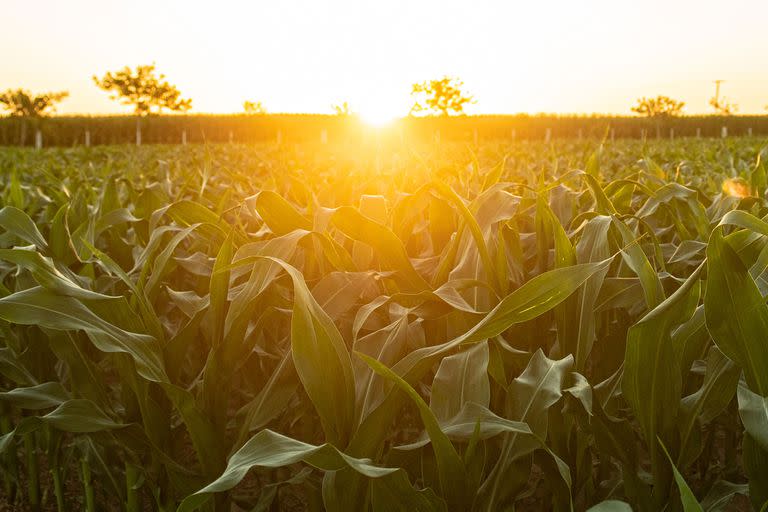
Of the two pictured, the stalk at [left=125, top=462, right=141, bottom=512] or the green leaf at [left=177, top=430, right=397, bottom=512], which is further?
the stalk at [left=125, top=462, right=141, bottom=512]

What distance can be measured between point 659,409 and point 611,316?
73 centimetres

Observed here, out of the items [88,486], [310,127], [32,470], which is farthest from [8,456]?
[310,127]

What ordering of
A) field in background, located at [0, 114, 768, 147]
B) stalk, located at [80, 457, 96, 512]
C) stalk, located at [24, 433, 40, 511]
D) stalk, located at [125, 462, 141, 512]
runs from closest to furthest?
stalk, located at [125, 462, 141, 512] → stalk, located at [80, 457, 96, 512] → stalk, located at [24, 433, 40, 511] → field in background, located at [0, 114, 768, 147]

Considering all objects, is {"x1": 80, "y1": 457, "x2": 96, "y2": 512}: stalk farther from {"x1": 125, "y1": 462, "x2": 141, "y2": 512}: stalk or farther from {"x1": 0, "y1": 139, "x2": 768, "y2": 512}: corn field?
{"x1": 125, "y1": 462, "x2": 141, "y2": 512}: stalk

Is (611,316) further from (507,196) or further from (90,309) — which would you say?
(90,309)

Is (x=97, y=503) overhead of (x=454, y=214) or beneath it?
beneath

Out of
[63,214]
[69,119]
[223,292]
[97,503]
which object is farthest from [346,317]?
[69,119]

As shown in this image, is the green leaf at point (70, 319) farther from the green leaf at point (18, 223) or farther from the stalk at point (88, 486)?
the stalk at point (88, 486)

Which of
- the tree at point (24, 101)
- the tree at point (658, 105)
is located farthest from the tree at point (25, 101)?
the tree at point (658, 105)

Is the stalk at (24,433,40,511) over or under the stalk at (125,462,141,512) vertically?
under

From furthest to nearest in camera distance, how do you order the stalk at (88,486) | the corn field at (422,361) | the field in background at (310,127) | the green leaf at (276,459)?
the field in background at (310,127) → the stalk at (88,486) → the corn field at (422,361) → the green leaf at (276,459)

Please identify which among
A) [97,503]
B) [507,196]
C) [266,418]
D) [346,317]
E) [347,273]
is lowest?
[97,503]

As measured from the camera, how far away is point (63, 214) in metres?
1.76

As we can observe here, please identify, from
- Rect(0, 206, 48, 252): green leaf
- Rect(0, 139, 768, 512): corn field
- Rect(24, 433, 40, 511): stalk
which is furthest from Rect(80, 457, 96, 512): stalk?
Rect(0, 206, 48, 252): green leaf
